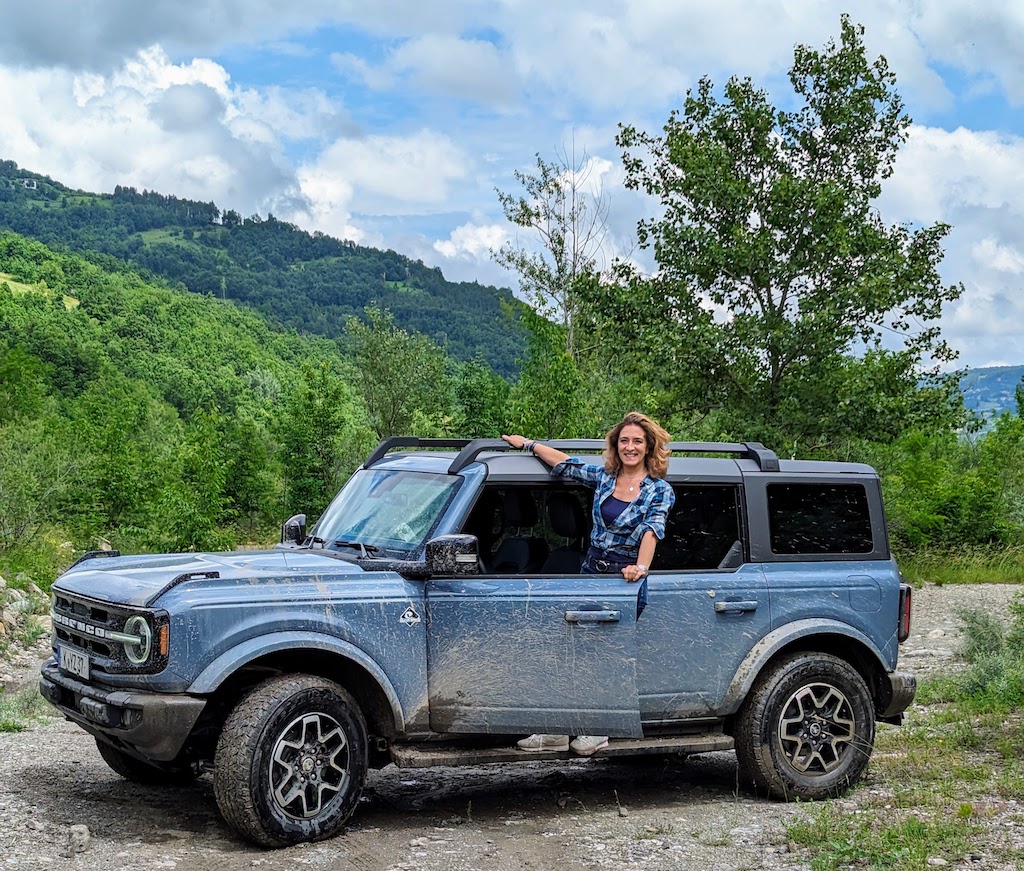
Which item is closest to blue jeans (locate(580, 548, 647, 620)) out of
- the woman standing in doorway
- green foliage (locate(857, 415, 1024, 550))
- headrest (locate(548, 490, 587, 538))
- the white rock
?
the woman standing in doorway

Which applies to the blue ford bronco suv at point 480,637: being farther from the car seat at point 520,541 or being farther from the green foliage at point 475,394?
the green foliage at point 475,394

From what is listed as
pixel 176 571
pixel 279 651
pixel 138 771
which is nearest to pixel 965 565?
pixel 138 771

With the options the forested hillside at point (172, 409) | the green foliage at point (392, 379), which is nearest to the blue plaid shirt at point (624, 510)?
the forested hillside at point (172, 409)

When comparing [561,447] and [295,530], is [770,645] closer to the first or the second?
[561,447]

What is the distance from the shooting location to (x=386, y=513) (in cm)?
666

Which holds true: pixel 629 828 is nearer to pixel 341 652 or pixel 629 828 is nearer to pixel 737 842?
pixel 737 842

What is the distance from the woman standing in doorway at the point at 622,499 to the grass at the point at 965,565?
742 inches

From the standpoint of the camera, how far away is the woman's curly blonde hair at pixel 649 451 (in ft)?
21.7

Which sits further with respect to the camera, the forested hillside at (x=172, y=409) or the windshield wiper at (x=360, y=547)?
the forested hillside at (x=172, y=409)

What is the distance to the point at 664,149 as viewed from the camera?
79.2ft

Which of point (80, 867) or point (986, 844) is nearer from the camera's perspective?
point (80, 867)

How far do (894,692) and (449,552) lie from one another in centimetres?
314

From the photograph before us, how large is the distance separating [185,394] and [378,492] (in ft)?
289

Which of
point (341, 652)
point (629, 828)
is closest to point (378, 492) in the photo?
point (341, 652)
